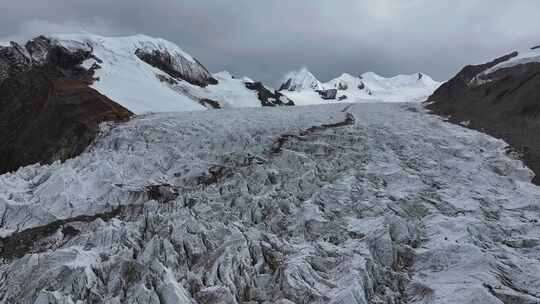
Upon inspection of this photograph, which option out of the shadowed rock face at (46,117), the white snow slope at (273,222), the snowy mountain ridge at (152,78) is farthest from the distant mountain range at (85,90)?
the white snow slope at (273,222)

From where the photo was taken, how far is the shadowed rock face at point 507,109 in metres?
25.9

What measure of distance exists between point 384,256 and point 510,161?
12.3 metres

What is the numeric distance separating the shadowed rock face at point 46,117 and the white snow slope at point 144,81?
15.3 feet

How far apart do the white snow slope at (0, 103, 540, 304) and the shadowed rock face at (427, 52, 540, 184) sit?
1.61 metres

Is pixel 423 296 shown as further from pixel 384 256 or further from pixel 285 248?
pixel 285 248

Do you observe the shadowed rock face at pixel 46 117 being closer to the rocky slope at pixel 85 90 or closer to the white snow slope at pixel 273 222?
the rocky slope at pixel 85 90

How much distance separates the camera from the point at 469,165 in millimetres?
22750

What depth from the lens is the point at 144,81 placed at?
198 feet

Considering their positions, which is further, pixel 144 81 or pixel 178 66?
pixel 178 66

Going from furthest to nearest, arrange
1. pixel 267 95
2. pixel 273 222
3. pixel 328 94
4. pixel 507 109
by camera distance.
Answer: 1. pixel 328 94
2. pixel 267 95
3. pixel 507 109
4. pixel 273 222

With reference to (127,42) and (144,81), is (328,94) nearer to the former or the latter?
(127,42)

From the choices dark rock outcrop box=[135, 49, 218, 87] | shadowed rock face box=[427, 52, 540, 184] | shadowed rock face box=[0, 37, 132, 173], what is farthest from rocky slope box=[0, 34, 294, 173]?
shadowed rock face box=[427, 52, 540, 184]

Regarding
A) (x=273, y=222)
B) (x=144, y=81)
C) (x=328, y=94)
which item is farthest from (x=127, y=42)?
(x=328, y=94)

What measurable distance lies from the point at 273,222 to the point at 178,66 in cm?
7570
